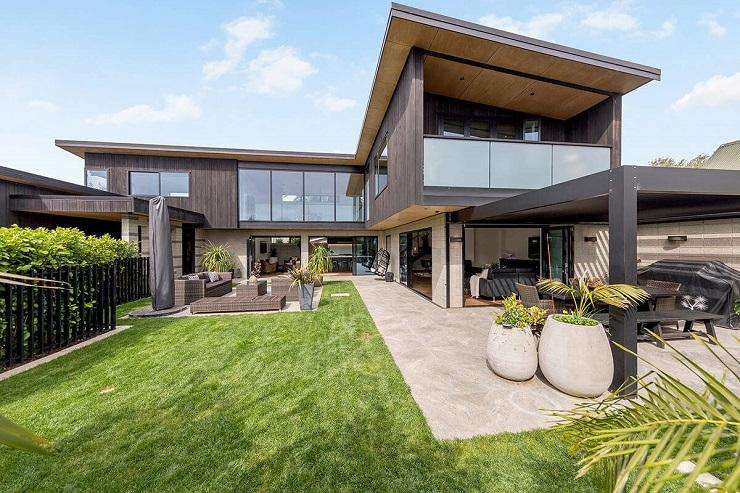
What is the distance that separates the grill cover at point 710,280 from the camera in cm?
633

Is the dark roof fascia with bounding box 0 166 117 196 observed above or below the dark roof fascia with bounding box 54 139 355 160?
below

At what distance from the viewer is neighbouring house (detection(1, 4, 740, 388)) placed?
4.87 metres

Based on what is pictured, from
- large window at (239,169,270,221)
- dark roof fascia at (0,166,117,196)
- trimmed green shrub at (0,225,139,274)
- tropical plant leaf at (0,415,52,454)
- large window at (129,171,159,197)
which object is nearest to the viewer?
tropical plant leaf at (0,415,52,454)

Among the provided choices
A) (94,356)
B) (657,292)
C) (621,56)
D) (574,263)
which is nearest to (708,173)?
(657,292)

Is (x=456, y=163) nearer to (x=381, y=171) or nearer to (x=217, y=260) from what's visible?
(x=381, y=171)

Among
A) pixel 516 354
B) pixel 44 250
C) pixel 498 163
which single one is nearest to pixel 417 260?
pixel 498 163

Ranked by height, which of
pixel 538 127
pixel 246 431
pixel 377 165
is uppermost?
pixel 538 127

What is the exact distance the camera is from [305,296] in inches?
333

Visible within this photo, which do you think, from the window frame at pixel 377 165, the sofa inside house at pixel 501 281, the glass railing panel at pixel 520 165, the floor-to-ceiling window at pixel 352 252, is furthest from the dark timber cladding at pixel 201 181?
the glass railing panel at pixel 520 165

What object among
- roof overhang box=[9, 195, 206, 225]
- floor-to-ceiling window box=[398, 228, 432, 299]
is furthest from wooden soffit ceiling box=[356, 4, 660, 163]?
roof overhang box=[9, 195, 206, 225]

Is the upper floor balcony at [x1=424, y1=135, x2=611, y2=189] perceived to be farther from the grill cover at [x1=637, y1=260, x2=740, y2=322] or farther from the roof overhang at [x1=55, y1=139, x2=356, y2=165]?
the roof overhang at [x1=55, y1=139, x2=356, y2=165]

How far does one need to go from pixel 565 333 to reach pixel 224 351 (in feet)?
17.9

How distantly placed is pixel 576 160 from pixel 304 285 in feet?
25.9

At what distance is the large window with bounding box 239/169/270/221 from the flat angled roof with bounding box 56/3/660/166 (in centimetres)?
817
